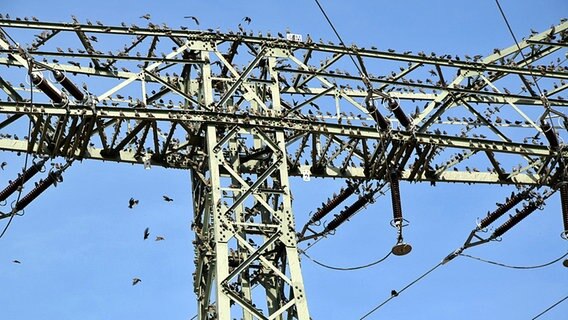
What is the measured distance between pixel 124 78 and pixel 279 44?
2.44 m

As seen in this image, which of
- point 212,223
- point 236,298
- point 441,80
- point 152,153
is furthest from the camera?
point 441,80

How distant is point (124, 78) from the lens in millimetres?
20672

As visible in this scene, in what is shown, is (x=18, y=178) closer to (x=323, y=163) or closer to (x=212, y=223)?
(x=212, y=223)

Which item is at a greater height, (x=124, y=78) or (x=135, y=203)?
(x=124, y=78)

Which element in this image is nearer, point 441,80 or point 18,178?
point 18,178

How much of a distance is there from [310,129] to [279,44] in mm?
1658

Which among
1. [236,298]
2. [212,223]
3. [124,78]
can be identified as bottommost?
[236,298]

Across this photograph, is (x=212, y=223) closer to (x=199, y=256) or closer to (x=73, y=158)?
(x=199, y=256)

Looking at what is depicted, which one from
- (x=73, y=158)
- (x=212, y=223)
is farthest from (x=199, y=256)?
(x=73, y=158)

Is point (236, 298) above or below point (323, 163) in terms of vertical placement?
below

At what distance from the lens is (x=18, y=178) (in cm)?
1966

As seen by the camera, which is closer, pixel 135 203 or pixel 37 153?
pixel 37 153

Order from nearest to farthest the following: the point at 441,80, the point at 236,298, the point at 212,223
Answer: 1. the point at 236,298
2. the point at 212,223
3. the point at 441,80

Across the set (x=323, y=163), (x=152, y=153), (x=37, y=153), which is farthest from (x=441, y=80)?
(x=37, y=153)
